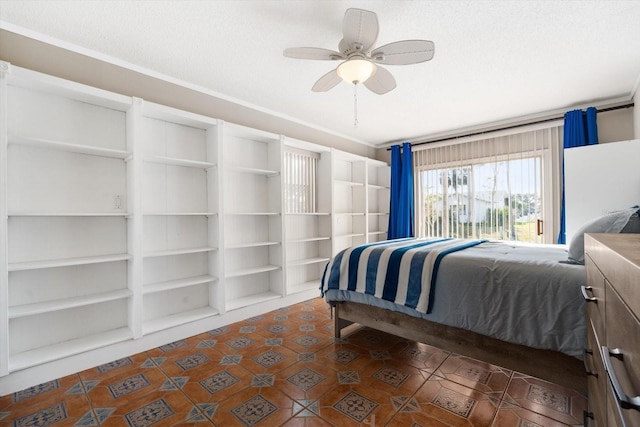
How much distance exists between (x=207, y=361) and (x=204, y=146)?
2.15 metres

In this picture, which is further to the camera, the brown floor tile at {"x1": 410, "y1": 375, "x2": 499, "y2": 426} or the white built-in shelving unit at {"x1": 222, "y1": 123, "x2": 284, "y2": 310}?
the white built-in shelving unit at {"x1": 222, "y1": 123, "x2": 284, "y2": 310}

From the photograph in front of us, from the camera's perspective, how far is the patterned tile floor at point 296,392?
1709 millimetres

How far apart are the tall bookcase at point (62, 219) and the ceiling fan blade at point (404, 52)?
2081 mm

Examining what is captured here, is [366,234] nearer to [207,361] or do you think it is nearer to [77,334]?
[207,361]

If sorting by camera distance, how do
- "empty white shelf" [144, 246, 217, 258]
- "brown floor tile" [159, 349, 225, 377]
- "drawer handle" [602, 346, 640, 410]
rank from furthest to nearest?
"empty white shelf" [144, 246, 217, 258] → "brown floor tile" [159, 349, 225, 377] → "drawer handle" [602, 346, 640, 410]

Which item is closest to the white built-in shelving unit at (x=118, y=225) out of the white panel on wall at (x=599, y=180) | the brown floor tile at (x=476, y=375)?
the brown floor tile at (x=476, y=375)

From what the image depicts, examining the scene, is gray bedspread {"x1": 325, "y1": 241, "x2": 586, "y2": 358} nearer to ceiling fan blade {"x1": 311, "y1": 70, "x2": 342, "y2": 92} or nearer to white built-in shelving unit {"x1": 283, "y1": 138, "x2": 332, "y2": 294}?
ceiling fan blade {"x1": 311, "y1": 70, "x2": 342, "y2": 92}

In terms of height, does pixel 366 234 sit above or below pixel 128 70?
below

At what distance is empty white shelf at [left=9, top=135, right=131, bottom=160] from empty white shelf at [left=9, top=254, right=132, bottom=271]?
86cm

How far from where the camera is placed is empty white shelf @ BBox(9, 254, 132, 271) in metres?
2.07

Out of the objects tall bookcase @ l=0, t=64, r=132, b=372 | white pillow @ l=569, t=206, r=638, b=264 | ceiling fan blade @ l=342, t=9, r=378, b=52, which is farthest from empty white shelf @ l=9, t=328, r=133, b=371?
white pillow @ l=569, t=206, r=638, b=264

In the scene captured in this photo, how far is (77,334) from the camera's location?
2.47m

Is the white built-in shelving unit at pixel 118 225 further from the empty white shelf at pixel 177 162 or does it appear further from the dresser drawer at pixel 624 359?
the dresser drawer at pixel 624 359

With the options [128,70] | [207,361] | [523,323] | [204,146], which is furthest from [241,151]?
[523,323]
